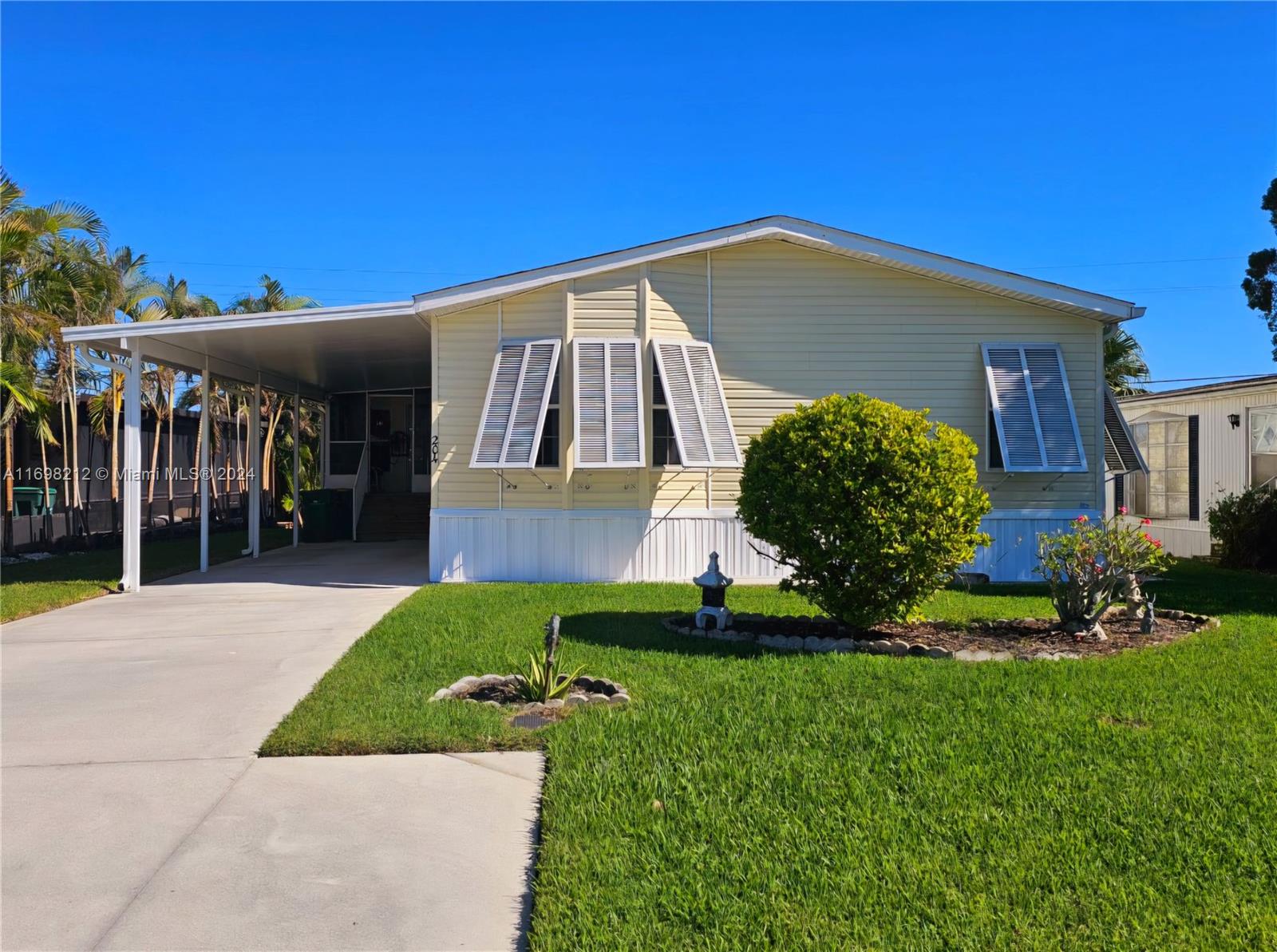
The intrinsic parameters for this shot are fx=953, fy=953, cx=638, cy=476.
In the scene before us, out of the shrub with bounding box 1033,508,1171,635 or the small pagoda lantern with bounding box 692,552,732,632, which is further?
the small pagoda lantern with bounding box 692,552,732,632

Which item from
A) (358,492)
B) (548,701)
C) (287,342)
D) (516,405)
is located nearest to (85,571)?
(287,342)

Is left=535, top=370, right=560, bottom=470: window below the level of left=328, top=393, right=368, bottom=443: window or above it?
below

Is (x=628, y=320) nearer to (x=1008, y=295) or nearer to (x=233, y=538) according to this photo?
(x=1008, y=295)

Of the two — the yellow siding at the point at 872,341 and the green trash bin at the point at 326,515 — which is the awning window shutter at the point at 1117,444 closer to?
the yellow siding at the point at 872,341

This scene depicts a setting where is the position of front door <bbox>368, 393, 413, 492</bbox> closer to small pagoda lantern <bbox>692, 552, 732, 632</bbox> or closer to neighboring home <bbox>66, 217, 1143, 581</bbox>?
neighboring home <bbox>66, 217, 1143, 581</bbox>

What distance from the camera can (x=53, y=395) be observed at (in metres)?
18.7

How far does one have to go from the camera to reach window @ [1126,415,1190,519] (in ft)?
60.8

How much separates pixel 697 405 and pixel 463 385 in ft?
10.2

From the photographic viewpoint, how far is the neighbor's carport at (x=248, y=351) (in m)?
12.2

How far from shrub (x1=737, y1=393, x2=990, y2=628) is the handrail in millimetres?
15102

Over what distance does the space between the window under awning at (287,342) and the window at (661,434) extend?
128 inches

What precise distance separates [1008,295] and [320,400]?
15496 millimetres

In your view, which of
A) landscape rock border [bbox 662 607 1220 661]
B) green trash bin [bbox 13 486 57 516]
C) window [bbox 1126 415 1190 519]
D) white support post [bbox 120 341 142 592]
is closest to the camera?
landscape rock border [bbox 662 607 1220 661]

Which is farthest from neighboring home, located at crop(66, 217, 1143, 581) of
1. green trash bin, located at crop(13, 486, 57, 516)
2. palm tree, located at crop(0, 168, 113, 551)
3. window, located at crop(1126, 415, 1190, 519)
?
green trash bin, located at crop(13, 486, 57, 516)
